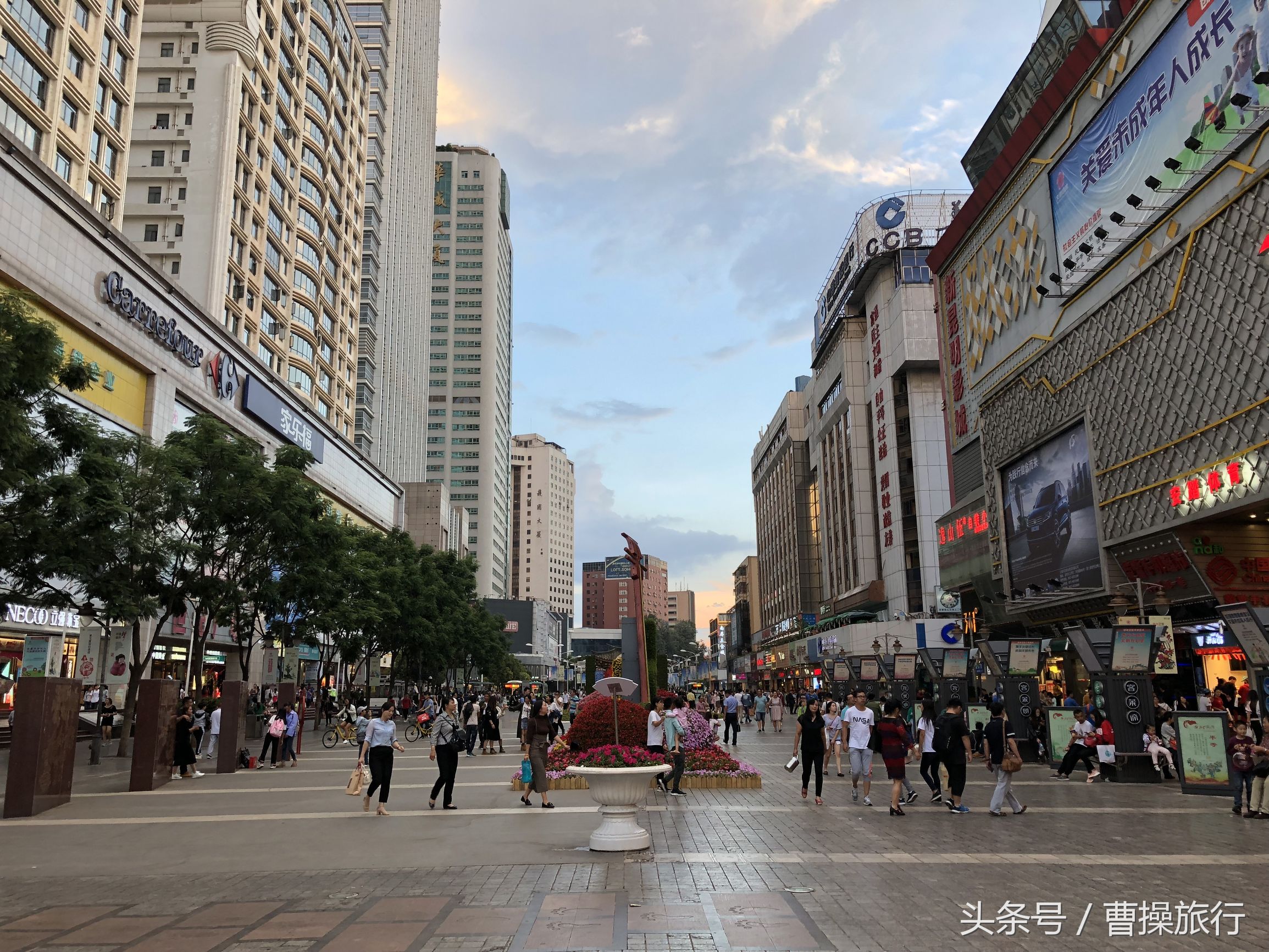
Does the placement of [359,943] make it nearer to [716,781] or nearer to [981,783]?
[716,781]

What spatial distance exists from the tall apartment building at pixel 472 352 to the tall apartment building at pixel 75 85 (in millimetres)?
95867

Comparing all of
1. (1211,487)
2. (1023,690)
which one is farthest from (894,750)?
(1211,487)

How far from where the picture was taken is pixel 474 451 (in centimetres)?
14500

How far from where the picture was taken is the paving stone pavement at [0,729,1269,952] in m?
6.84

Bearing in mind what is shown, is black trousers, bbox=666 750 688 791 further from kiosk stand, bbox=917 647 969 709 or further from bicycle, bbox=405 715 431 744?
bicycle, bbox=405 715 431 744

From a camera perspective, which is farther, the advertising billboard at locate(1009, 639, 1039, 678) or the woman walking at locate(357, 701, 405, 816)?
the advertising billboard at locate(1009, 639, 1039, 678)

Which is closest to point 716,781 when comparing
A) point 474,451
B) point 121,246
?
point 121,246

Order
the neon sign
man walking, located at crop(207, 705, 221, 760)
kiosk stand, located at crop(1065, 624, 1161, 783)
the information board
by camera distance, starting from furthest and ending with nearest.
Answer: the neon sign → man walking, located at crop(207, 705, 221, 760) → kiosk stand, located at crop(1065, 624, 1161, 783) → the information board

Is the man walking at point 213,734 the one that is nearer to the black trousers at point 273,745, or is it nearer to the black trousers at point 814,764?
the black trousers at point 273,745

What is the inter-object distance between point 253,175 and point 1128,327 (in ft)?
163

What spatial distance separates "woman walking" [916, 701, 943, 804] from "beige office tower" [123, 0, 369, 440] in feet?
139

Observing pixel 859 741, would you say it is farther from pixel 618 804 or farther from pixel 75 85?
pixel 75 85

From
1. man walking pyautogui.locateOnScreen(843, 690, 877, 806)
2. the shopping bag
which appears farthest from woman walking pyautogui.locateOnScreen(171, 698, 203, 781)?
man walking pyautogui.locateOnScreen(843, 690, 877, 806)

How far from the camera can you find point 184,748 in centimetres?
2022
